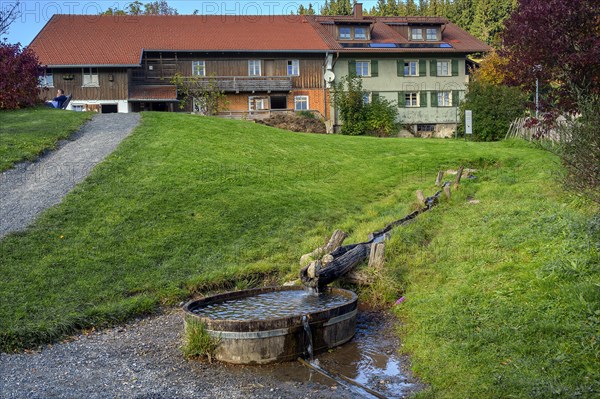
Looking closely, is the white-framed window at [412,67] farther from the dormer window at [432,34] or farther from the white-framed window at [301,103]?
the white-framed window at [301,103]

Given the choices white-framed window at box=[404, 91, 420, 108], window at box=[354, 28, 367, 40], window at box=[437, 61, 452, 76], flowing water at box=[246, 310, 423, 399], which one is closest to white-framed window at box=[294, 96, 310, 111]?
window at box=[354, 28, 367, 40]

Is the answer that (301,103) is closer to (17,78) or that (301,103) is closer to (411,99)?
(411,99)

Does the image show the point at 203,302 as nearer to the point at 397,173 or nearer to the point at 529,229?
the point at 529,229

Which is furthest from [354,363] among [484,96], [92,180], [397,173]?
[484,96]

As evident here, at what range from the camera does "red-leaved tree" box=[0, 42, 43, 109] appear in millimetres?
32344

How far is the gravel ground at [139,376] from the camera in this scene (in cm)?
808

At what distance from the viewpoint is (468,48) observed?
51.8 m

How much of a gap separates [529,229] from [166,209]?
32.5 ft

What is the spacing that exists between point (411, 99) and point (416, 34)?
6.04m

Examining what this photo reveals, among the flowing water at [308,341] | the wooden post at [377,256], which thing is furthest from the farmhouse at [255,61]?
the flowing water at [308,341]

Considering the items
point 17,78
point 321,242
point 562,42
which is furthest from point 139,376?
point 17,78

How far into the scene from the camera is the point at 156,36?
1992 inches

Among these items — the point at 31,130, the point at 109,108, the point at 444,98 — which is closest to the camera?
the point at 31,130

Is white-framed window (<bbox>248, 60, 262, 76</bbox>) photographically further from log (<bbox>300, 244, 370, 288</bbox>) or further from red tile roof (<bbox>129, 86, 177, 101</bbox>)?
log (<bbox>300, 244, 370, 288</bbox>)
